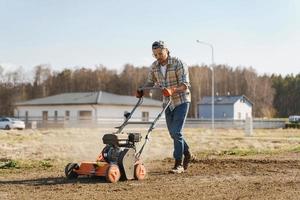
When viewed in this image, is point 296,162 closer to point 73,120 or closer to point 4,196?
point 4,196

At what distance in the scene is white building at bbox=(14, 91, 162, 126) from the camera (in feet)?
201

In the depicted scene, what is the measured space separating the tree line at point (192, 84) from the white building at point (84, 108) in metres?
35.9

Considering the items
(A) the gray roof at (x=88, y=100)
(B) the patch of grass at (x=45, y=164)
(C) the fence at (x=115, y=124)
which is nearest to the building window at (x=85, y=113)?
(A) the gray roof at (x=88, y=100)

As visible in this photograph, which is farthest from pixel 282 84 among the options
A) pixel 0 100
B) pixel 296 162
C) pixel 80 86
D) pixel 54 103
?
pixel 296 162

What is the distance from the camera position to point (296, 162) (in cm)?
945

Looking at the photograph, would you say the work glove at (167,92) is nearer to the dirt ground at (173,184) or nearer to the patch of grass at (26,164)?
the dirt ground at (173,184)

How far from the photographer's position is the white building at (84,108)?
61156mm

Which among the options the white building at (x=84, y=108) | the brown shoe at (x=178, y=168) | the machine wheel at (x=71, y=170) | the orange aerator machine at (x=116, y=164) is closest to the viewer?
the orange aerator machine at (x=116, y=164)

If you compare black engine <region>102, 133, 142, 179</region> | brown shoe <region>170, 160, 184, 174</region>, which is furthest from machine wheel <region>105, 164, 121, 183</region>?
brown shoe <region>170, 160, 184, 174</region>

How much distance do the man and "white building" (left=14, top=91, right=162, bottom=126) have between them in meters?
50.2

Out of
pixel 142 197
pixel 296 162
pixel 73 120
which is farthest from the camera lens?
pixel 73 120

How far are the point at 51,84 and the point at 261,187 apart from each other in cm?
11171

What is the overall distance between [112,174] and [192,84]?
4552 inches

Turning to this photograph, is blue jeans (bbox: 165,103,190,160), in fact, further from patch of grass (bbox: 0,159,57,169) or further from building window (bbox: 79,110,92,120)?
building window (bbox: 79,110,92,120)
